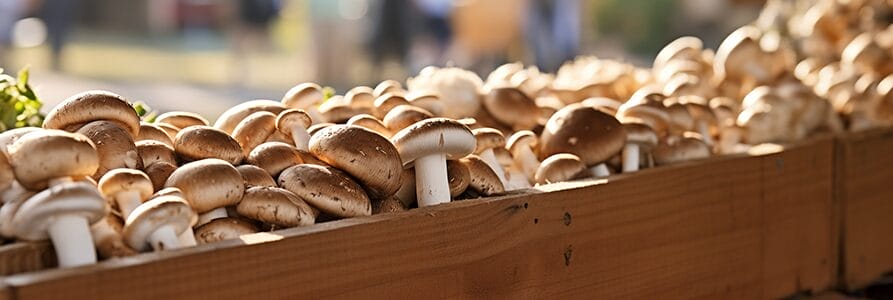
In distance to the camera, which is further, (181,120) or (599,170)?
(599,170)

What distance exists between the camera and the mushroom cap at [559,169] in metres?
2.23

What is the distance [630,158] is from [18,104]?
1.29 meters

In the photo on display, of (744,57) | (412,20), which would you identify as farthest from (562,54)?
(744,57)

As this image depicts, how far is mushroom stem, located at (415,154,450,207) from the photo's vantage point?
6.25 feet

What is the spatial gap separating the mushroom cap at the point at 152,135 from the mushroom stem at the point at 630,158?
97cm

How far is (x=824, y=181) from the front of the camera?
278 centimetres

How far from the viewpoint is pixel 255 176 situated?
177 cm

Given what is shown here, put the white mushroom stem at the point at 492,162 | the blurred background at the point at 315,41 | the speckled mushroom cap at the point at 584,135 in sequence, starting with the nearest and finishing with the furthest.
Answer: the white mushroom stem at the point at 492,162, the speckled mushroom cap at the point at 584,135, the blurred background at the point at 315,41

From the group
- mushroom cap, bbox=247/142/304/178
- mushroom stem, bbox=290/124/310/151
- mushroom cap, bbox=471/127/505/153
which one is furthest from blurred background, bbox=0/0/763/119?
mushroom cap, bbox=247/142/304/178

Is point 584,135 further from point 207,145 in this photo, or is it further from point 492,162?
point 207,145

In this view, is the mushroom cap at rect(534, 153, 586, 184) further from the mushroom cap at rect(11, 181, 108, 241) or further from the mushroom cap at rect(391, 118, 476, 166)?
the mushroom cap at rect(11, 181, 108, 241)

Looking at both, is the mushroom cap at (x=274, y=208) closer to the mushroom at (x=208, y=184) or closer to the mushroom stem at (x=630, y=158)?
the mushroom at (x=208, y=184)

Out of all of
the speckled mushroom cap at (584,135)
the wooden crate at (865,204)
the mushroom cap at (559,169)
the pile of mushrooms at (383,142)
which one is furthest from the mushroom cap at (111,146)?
the wooden crate at (865,204)

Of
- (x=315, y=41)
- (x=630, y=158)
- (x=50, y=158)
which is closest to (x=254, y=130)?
(x=50, y=158)
